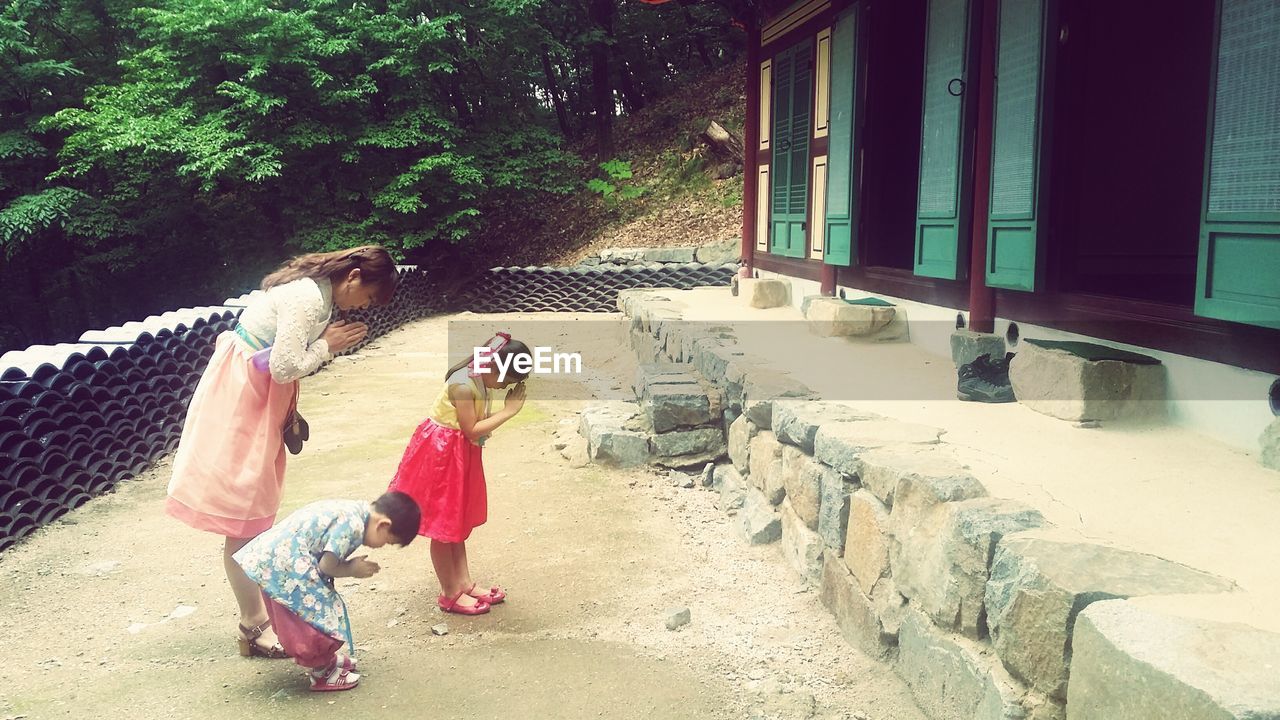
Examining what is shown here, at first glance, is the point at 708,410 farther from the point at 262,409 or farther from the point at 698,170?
the point at 698,170

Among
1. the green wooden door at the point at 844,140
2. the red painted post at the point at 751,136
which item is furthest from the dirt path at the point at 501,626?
the red painted post at the point at 751,136

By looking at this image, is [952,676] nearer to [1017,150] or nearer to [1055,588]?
[1055,588]

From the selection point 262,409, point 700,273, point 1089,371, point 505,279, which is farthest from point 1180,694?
point 505,279

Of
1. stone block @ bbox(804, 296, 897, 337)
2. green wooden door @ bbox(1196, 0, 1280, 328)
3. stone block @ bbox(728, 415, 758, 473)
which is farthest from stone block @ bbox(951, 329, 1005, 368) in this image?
green wooden door @ bbox(1196, 0, 1280, 328)

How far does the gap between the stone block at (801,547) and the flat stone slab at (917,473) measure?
2.10 ft

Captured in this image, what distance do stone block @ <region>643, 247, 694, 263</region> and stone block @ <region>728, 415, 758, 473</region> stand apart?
29.9 ft

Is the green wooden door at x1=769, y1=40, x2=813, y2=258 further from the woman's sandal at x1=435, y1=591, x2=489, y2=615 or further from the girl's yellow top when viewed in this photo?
the woman's sandal at x1=435, y1=591, x2=489, y2=615

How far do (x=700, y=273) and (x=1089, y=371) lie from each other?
9.74 m

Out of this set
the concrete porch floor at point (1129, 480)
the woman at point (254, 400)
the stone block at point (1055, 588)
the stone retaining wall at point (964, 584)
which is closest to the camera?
the stone retaining wall at point (964, 584)

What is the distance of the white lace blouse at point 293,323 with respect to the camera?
2.79 metres

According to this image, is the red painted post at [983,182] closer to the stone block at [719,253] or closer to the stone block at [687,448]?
the stone block at [687,448]

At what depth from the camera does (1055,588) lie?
1941 millimetres

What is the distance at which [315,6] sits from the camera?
14.4 m

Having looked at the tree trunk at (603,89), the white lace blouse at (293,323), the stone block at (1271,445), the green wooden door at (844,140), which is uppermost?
the tree trunk at (603,89)
